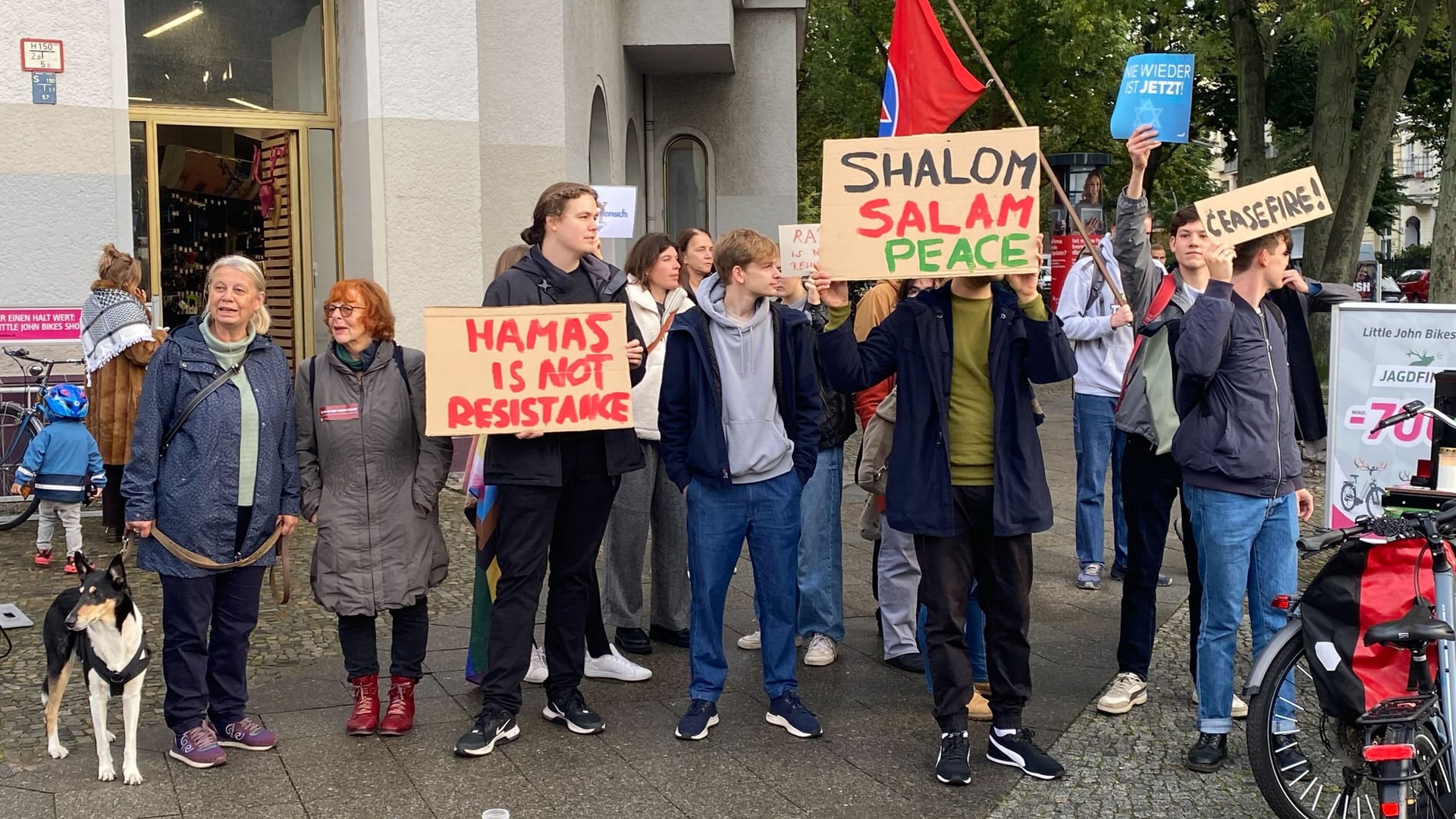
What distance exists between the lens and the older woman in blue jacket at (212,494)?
5230mm

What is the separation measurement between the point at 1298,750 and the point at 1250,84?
61.0 feet

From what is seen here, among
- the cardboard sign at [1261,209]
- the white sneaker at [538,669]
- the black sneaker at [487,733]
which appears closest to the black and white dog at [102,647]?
the black sneaker at [487,733]

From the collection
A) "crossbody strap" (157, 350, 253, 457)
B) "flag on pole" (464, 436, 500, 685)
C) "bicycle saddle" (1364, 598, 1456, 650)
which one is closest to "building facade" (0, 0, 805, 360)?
"flag on pole" (464, 436, 500, 685)

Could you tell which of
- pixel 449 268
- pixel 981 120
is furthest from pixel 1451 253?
pixel 981 120

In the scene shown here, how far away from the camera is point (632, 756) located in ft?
17.7

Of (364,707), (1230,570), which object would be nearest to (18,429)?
(364,707)

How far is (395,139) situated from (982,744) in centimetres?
704

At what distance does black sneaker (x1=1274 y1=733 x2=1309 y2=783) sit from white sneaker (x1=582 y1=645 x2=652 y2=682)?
2732 millimetres

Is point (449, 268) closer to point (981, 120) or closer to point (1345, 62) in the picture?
point (1345, 62)

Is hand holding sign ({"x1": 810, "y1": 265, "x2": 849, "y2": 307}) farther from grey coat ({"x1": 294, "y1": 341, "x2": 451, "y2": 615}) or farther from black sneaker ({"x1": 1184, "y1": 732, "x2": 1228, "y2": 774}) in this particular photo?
black sneaker ({"x1": 1184, "y1": 732, "x2": 1228, "y2": 774})

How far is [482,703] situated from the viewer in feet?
19.5

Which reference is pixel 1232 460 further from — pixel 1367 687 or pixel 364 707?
pixel 364 707

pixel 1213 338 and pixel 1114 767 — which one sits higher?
pixel 1213 338

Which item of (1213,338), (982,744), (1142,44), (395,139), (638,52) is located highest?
(1142,44)
